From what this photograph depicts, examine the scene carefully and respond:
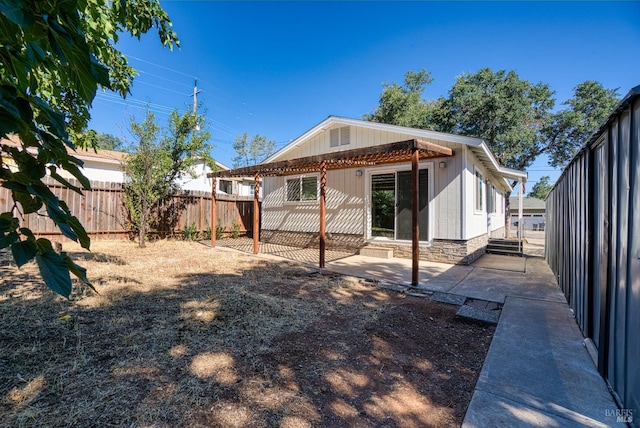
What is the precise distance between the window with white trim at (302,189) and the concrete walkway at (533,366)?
5.18 meters

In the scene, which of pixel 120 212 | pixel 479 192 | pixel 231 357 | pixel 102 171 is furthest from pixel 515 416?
pixel 102 171

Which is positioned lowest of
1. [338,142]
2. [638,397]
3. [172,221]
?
[638,397]

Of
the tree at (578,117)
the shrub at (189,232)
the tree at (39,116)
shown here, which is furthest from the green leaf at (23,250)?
the tree at (578,117)

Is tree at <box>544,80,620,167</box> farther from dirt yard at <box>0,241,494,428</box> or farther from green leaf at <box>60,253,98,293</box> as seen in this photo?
green leaf at <box>60,253,98,293</box>

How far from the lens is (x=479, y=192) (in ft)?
29.8

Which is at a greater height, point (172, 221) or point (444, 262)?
point (172, 221)

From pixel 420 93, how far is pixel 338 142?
1890 centimetres

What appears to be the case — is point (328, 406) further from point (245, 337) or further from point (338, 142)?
point (338, 142)

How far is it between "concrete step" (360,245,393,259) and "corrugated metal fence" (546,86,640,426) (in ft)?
16.1

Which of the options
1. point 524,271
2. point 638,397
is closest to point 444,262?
point 524,271

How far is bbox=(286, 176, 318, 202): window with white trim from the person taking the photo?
10.1m

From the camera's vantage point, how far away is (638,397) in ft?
5.70

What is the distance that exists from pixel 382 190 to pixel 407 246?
5.93 ft

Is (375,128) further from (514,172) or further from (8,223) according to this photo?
(8,223)
